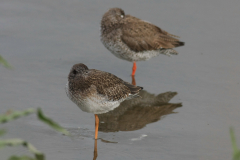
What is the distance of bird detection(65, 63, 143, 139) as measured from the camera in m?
5.74

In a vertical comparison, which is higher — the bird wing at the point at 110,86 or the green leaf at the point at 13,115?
the bird wing at the point at 110,86

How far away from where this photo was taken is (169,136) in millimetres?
6316

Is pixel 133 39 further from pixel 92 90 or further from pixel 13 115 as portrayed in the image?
pixel 13 115

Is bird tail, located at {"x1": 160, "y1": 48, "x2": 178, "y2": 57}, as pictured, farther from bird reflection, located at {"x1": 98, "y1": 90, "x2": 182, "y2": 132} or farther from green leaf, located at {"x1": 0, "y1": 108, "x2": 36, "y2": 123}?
green leaf, located at {"x1": 0, "y1": 108, "x2": 36, "y2": 123}

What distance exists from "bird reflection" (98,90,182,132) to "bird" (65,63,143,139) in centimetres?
50

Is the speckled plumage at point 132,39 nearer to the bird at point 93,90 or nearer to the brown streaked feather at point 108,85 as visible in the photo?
the brown streaked feather at point 108,85

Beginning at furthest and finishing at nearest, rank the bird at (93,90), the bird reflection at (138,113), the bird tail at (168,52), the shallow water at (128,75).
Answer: the bird tail at (168,52) < the bird reflection at (138,113) < the shallow water at (128,75) < the bird at (93,90)

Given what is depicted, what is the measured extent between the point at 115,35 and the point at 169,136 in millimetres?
3367

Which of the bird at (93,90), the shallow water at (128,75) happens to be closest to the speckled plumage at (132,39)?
the shallow water at (128,75)

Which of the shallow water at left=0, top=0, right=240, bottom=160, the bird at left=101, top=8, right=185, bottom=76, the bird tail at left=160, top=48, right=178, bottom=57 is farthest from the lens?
the bird tail at left=160, top=48, right=178, bottom=57

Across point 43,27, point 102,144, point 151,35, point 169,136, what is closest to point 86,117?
point 102,144

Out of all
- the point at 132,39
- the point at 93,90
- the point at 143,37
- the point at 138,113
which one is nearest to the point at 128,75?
the point at 132,39

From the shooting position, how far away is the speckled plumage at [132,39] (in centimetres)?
888

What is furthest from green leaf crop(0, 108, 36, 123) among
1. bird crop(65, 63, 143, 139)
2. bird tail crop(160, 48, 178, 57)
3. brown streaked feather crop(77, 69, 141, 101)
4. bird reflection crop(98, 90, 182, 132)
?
bird tail crop(160, 48, 178, 57)
